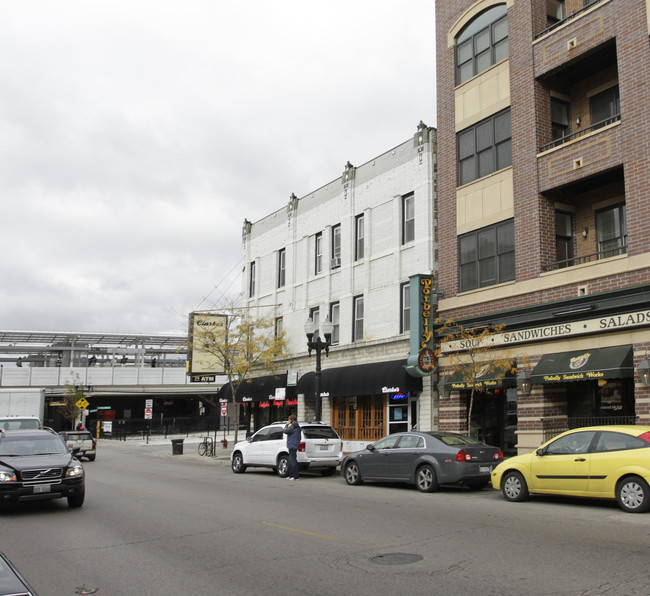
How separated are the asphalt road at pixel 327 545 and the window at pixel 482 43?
573 inches

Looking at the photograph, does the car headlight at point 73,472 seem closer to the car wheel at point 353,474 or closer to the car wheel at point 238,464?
the car wheel at point 353,474

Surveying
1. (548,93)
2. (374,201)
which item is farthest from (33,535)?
(374,201)

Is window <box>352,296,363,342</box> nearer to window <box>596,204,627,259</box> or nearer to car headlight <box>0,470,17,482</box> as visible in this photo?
window <box>596,204,627,259</box>

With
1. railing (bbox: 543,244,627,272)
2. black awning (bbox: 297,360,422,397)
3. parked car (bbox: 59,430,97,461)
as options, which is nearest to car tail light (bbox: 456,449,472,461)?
railing (bbox: 543,244,627,272)

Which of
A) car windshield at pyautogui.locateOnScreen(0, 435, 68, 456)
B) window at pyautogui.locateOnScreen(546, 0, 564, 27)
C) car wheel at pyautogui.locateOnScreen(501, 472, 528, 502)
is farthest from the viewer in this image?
window at pyautogui.locateOnScreen(546, 0, 564, 27)

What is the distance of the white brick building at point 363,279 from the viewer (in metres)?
24.5

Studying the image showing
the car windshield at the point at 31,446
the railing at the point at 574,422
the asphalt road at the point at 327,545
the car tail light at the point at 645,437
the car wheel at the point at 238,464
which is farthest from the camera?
the car wheel at the point at 238,464

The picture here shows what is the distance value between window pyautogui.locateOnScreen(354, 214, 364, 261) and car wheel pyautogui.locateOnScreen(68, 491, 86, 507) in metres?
17.1

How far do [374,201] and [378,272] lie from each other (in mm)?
2927

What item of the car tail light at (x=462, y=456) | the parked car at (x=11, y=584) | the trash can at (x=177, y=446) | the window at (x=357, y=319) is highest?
→ the window at (x=357, y=319)

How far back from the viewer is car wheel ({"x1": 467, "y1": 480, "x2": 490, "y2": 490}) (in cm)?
1558

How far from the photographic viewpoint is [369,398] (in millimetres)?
26484

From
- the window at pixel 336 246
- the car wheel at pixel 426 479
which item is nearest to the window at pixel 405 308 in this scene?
the window at pixel 336 246

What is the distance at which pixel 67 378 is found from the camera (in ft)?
189
